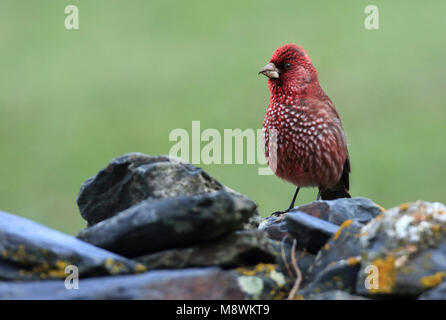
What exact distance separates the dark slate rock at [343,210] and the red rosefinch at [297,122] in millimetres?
1437

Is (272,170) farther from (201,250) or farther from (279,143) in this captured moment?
(201,250)

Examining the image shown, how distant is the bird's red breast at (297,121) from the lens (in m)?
6.64

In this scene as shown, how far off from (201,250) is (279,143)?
2.76 metres

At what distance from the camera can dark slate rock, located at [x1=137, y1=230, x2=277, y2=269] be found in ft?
13.3

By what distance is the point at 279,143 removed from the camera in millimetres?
6711

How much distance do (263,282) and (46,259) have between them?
1.25 metres

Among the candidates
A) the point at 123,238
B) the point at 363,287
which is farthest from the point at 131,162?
the point at 363,287

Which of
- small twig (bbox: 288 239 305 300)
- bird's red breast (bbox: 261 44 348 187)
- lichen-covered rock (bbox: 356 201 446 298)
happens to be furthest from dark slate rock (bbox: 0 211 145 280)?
bird's red breast (bbox: 261 44 348 187)

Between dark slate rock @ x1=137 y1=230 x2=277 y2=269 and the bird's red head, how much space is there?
2748 millimetres

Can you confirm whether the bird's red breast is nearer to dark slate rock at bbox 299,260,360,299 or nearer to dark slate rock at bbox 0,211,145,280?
dark slate rock at bbox 299,260,360,299

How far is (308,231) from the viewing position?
455 cm

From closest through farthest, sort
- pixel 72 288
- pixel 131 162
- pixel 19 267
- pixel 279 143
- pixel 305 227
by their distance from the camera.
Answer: pixel 72 288 < pixel 19 267 < pixel 305 227 < pixel 131 162 < pixel 279 143

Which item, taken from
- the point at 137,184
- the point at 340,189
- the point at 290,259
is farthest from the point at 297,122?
the point at 290,259

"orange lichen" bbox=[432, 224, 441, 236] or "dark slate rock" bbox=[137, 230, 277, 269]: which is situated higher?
"orange lichen" bbox=[432, 224, 441, 236]
